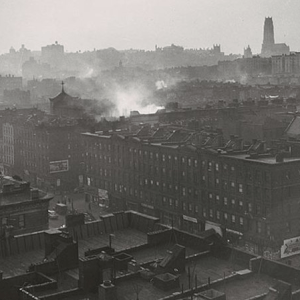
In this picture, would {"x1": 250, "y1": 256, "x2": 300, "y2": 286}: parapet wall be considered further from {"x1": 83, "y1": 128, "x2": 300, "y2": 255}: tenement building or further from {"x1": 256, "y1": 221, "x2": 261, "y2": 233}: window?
{"x1": 256, "y1": 221, "x2": 261, "y2": 233}: window

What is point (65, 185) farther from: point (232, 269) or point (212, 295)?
point (212, 295)

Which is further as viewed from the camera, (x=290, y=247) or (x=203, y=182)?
(x=203, y=182)

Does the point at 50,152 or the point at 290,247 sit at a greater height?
the point at 50,152

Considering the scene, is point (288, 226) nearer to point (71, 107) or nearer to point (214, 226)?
point (214, 226)

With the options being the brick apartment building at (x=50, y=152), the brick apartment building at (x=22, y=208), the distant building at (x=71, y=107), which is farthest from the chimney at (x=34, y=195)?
the distant building at (x=71, y=107)

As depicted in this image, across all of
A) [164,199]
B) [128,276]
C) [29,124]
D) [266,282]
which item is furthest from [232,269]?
[29,124]

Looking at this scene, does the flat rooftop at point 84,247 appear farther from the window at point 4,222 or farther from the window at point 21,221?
the window at point 21,221

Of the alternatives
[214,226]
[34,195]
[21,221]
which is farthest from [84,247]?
[214,226]
